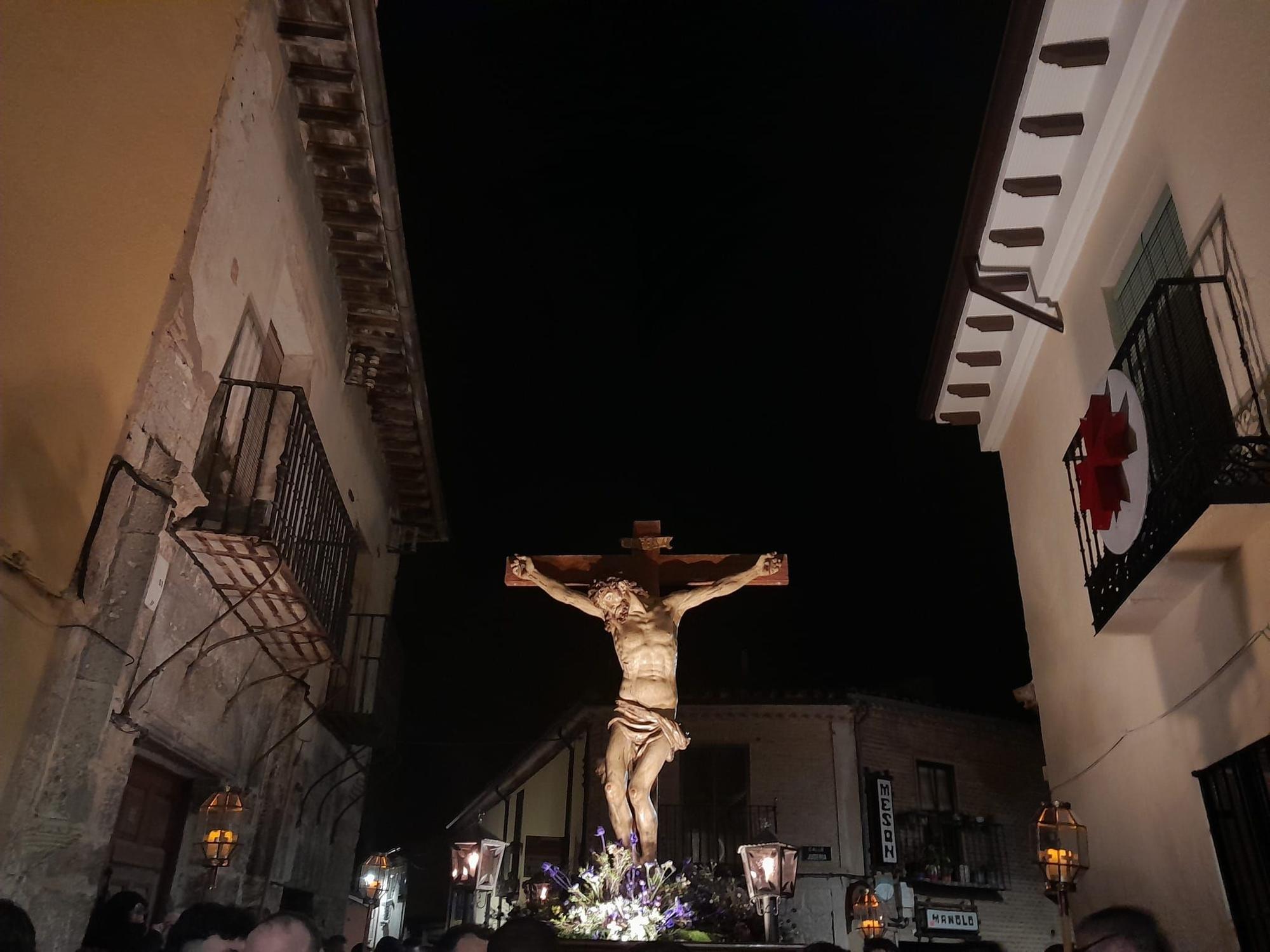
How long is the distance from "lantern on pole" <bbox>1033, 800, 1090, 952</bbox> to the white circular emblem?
1853 mm

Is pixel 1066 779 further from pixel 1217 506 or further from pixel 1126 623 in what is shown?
pixel 1217 506

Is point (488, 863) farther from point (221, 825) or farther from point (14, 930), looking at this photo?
point (14, 930)

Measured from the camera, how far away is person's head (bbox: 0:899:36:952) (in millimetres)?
3031

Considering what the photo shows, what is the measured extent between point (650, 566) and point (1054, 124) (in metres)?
5.16

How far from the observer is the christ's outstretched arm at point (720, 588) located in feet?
31.2

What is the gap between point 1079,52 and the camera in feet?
22.0

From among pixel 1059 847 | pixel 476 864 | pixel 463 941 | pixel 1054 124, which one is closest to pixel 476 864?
pixel 476 864

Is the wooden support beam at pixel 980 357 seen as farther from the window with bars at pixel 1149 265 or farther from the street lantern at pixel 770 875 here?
the street lantern at pixel 770 875

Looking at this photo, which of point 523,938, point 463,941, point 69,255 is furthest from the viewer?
point 69,255

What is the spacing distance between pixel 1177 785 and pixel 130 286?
696 centimetres

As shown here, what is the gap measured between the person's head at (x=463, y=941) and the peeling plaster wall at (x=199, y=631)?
2.51m

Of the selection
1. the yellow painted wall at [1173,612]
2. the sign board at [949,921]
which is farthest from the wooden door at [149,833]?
the sign board at [949,921]

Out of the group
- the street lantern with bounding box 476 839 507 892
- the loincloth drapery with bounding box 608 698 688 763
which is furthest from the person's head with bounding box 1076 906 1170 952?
the street lantern with bounding box 476 839 507 892

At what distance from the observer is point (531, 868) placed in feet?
70.0
